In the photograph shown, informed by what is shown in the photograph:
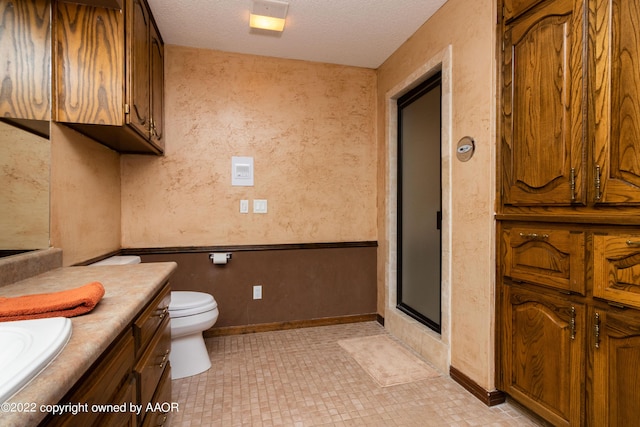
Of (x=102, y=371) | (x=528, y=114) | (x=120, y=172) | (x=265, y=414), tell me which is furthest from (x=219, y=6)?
(x=265, y=414)

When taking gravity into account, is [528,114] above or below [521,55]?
below

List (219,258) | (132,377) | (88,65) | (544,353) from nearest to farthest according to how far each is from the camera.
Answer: (132,377) → (544,353) → (88,65) → (219,258)

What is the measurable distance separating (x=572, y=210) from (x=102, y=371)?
5.92ft

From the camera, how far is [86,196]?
203cm

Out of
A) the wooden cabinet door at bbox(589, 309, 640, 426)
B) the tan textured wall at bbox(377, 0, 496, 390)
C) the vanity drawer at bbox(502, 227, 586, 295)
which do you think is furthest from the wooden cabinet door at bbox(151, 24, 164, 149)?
the wooden cabinet door at bbox(589, 309, 640, 426)

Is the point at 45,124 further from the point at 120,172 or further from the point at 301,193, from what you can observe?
the point at 301,193

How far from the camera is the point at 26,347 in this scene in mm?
685

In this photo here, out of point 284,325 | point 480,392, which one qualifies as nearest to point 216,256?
point 284,325

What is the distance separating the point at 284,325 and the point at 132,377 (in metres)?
2.02

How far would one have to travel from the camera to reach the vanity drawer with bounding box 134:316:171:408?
3.67ft

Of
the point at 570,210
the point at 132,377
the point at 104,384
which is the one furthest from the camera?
the point at 570,210

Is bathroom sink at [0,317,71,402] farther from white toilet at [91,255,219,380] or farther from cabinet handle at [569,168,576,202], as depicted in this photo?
cabinet handle at [569,168,576,202]

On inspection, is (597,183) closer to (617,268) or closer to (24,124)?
(617,268)

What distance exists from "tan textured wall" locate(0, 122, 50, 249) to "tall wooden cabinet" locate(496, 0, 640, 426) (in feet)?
7.51
